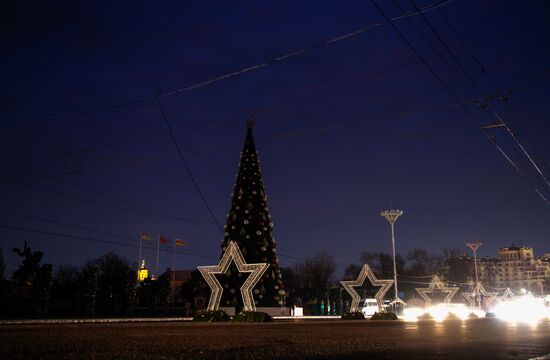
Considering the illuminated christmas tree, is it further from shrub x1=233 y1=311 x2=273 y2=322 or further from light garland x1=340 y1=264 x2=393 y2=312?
shrub x1=233 y1=311 x2=273 y2=322

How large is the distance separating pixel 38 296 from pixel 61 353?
29.6 m

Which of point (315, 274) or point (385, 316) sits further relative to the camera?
point (315, 274)

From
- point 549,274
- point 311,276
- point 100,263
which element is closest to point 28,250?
point 311,276

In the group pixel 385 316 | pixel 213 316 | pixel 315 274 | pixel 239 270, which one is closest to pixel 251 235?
pixel 239 270

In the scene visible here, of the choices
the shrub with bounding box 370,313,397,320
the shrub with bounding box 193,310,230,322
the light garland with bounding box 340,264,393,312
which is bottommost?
the shrub with bounding box 370,313,397,320

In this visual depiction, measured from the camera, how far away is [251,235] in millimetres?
38438

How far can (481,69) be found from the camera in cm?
1512

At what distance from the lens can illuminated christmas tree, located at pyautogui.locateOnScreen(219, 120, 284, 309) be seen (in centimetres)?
3825

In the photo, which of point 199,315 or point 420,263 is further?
point 420,263

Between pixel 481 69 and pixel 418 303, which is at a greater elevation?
pixel 481 69

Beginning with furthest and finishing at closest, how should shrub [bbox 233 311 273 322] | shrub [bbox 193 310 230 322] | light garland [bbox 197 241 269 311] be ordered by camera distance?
light garland [bbox 197 241 269 311] → shrub [bbox 193 310 230 322] → shrub [bbox 233 311 273 322]

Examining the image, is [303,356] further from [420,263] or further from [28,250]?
[420,263]

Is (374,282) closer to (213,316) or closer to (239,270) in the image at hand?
(239,270)

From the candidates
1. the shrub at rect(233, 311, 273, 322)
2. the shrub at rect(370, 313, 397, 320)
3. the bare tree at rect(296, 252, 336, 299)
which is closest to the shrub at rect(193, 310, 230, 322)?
the shrub at rect(233, 311, 273, 322)
